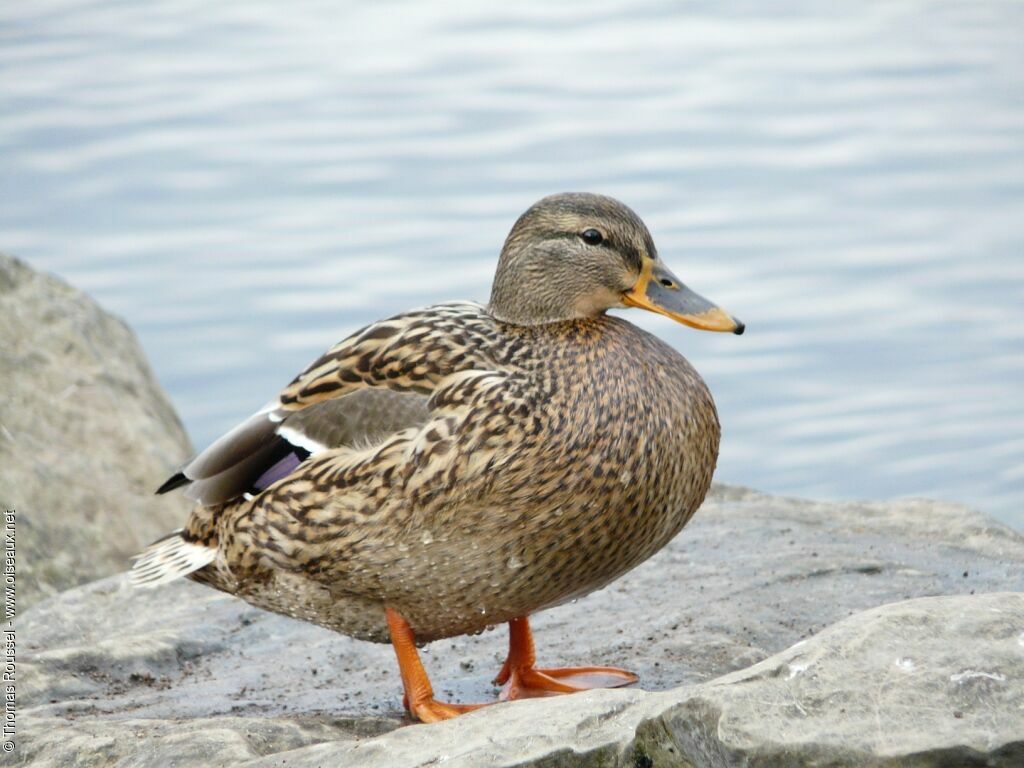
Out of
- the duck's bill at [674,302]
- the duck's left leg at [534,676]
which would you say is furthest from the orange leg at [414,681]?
the duck's bill at [674,302]

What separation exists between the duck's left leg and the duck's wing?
0.78 m

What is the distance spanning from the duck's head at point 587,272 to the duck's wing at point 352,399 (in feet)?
0.54

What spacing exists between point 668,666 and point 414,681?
0.79 m

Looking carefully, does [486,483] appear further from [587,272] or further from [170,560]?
[170,560]

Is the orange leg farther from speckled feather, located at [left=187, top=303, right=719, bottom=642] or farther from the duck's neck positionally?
the duck's neck

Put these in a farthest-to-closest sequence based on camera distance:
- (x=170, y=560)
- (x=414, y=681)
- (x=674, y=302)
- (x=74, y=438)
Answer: (x=74, y=438), (x=170, y=560), (x=674, y=302), (x=414, y=681)

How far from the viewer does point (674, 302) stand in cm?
483

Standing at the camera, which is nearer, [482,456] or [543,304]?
[482,456]

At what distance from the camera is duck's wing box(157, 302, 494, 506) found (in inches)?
183

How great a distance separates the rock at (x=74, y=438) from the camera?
23.7ft

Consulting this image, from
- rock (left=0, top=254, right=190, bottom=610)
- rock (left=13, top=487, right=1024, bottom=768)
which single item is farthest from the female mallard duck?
rock (left=0, top=254, right=190, bottom=610)

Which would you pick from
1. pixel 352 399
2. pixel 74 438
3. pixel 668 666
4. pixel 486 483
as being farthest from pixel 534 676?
pixel 74 438

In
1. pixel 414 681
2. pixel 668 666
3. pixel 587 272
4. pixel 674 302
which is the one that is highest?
pixel 587 272

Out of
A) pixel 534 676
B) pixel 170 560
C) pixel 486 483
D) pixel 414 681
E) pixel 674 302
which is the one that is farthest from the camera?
pixel 170 560
